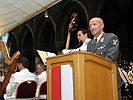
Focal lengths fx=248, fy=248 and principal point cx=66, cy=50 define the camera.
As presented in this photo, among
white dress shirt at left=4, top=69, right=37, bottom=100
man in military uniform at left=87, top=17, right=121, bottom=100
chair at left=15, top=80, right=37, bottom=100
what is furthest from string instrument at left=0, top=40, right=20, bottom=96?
man in military uniform at left=87, top=17, right=121, bottom=100

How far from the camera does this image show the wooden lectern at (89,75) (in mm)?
2045

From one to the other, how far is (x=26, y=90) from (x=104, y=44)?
1.48m

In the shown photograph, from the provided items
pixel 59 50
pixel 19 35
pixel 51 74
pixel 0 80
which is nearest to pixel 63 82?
pixel 51 74

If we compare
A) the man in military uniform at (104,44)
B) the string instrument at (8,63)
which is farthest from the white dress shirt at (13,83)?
the man in military uniform at (104,44)

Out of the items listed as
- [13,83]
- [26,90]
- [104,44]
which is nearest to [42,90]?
[26,90]

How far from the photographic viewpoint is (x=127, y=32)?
428 inches

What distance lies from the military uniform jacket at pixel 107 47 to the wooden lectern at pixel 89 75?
13 centimetres

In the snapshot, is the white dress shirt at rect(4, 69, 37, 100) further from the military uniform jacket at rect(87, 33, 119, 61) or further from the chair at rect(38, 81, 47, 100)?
the military uniform jacket at rect(87, 33, 119, 61)

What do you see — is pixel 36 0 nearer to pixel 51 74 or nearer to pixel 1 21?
pixel 1 21

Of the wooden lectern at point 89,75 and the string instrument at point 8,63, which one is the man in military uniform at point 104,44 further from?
the string instrument at point 8,63

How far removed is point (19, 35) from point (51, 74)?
1069cm

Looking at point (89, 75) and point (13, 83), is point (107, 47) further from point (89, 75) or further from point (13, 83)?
point (13, 83)

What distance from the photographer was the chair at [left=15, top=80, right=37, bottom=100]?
344 cm

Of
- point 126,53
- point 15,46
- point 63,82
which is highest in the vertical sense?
point 15,46
